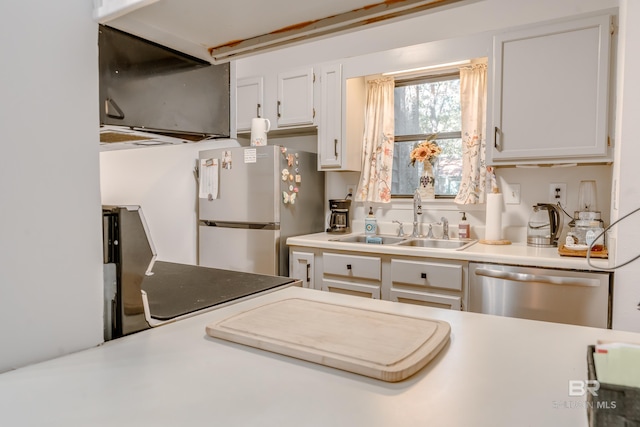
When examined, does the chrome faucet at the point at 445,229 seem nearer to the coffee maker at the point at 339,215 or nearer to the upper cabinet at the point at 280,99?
the coffee maker at the point at 339,215

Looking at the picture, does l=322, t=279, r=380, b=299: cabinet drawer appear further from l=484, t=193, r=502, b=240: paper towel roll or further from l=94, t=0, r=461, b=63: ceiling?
l=94, t=0, r=461, b=63: ceiling

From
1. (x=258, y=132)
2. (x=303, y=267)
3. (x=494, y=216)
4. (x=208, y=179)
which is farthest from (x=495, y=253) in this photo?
(x=208, y=179)

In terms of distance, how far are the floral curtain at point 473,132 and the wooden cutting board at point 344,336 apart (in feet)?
6.36

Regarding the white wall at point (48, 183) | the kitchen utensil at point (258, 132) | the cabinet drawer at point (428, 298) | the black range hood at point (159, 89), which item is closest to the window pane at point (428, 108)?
the kitchen utensil at point (258, 132)

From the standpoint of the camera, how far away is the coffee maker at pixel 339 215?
10.1 ft

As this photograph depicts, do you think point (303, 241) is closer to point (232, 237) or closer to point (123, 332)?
point (232, 237)

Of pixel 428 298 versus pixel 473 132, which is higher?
pixel 473 132

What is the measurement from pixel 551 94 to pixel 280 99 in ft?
6.13

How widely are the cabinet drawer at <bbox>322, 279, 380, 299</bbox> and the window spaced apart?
3.03 ft

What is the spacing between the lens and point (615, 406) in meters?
0.45

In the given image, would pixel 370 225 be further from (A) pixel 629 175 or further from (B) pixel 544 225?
(A) pixel 629 175

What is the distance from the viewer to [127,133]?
97 centimetres

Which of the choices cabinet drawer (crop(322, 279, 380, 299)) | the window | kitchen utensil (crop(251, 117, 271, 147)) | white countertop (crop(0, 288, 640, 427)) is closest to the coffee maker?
the window

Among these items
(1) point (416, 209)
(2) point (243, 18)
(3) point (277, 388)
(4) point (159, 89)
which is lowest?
(3) point (277, 388)
